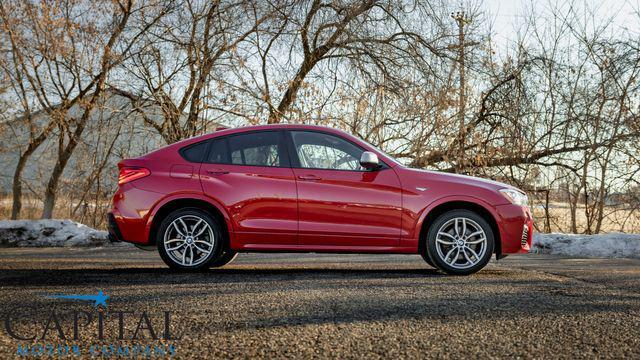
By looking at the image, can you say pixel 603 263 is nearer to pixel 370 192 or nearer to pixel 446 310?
pixel 370 192

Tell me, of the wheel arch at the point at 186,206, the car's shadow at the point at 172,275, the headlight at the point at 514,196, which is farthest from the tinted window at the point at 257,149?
the headlight at the point at 514,196

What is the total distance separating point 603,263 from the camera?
8664 mm

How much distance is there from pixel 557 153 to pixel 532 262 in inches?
314

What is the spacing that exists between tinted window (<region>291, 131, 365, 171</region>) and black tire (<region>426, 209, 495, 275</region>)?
1.05m

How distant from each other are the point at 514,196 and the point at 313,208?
2.19 m

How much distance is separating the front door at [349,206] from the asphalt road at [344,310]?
416 millimetres

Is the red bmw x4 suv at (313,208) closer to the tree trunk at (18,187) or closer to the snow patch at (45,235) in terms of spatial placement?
the snow patch at (45,235)

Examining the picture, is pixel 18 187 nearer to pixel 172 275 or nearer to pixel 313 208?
pixel 172 275

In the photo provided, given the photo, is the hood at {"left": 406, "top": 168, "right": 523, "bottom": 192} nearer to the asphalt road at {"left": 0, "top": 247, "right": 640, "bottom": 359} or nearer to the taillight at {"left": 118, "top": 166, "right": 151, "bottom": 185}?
the asphalt road at {"left": 0, "top": 247, "right": 640, "bottom": 359}

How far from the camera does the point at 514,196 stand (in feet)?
22.0

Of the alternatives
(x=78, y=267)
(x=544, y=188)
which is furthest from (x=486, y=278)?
(x=544, y=188)

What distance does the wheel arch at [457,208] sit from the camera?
21.7 feet

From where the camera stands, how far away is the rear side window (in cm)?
675

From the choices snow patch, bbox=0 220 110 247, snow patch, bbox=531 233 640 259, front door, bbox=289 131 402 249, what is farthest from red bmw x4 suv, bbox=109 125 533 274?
snow patch, bbox=0 220 110 247
